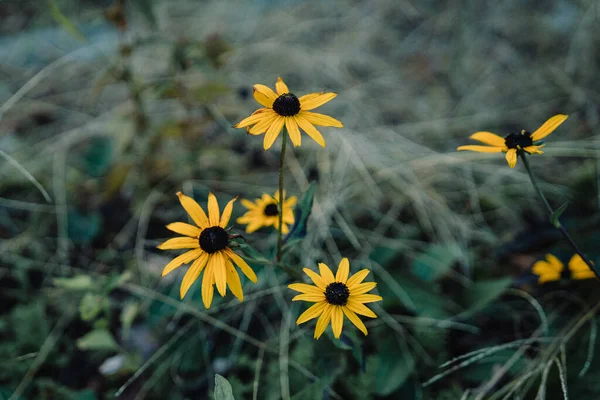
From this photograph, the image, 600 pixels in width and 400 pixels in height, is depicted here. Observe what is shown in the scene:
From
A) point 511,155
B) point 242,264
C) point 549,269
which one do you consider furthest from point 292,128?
point 549,269

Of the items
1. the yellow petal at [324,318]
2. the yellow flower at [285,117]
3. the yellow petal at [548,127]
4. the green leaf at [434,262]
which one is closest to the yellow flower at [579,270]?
the green leaf at [434,262]

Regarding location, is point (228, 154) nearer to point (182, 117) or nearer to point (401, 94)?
point (182, 117)

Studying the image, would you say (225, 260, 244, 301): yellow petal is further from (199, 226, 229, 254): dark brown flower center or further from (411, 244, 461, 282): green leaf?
(411, 244, 461, 282): green leaf

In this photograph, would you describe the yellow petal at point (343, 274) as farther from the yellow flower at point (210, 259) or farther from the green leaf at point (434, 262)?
the green leaf at point (434, 262)

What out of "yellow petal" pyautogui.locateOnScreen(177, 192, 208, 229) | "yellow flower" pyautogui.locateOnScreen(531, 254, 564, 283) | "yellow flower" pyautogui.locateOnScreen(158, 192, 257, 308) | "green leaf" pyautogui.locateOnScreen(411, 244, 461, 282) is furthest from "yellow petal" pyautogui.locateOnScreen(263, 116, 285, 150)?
"yellow flower" pyautogui.locateOnScreen(531, 254, 564, 283)

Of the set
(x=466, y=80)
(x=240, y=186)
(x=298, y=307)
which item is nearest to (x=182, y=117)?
(x=240, y=186)
